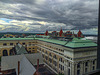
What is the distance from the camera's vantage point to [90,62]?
3981 cm

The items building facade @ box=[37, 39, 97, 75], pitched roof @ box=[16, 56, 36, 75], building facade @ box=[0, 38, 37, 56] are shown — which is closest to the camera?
pitched roof @ box=[16, 56, 36, 75]

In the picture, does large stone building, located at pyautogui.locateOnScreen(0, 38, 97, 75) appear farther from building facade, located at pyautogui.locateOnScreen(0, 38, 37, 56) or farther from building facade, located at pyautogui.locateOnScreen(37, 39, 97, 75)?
building facade, located at pyautogui.locateOnScreen(0, 38, 37, 56)

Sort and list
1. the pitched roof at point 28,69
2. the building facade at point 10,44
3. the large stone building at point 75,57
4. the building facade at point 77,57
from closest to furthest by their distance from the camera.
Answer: the pitched roof at point 28,69 → the building facade at point 77,57 → the large stone building at point 75,57 → the building facade at point 10,44

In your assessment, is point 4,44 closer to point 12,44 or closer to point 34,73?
point 12,44

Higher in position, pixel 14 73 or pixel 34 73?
pixel 34 73

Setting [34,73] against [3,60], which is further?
[3,60]

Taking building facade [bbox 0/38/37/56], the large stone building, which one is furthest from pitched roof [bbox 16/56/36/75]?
building facade [bbox 0/38/37/56]

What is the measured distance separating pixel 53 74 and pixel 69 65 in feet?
43.9

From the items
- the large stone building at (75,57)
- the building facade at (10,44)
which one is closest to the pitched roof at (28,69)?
the large stone building at (75,57)

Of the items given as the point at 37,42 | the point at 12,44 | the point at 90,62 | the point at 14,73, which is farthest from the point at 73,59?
the point at 12,44

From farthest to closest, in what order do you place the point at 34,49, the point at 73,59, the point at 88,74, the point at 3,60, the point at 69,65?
1. the point at 34,49
2. the point at 3,60
3. the point at 69,65
4. the point at 73,59
5. the point at 88,74

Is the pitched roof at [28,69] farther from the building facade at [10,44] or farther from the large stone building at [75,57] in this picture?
the building facade at [10,44]

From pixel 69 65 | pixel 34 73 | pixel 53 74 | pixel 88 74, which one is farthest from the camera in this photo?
pixel 53 74

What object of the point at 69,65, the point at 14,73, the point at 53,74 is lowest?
the point at 53,74
